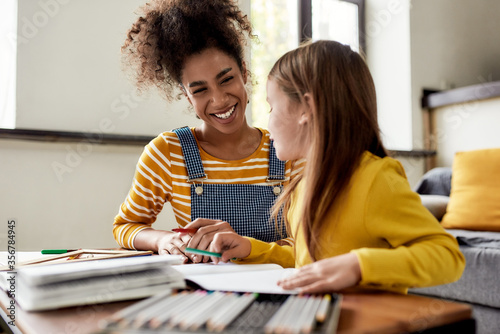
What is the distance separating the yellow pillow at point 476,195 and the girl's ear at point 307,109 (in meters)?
1.84

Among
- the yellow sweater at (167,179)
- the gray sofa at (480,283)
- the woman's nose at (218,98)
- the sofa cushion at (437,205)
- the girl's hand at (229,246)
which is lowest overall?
the gray sofa at (480,283)

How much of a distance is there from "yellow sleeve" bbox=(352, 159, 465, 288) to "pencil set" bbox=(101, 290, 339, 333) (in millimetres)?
117

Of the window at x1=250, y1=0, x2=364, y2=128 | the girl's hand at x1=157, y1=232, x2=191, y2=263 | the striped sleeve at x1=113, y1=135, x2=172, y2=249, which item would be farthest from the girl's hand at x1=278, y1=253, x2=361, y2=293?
the window at x1=250, y1=0, x2=364, y2=128

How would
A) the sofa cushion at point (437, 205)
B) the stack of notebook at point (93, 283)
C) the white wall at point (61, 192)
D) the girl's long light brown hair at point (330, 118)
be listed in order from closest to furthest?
the stack of notebook at point (93, 283) < the girl's long light brown hair at point (330, 118) < the white wall at point (61, 192) < the sofa cushion at point (437, 205)

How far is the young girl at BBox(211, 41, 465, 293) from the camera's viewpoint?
1.90ft

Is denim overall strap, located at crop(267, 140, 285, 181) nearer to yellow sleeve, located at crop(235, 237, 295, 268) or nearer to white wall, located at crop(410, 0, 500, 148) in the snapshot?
yellow sleeve, located at crop(235, 237, 295, 268)

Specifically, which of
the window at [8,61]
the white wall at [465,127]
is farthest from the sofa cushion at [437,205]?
the window at [8,61]

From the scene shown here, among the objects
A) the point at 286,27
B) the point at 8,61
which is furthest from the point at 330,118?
the point at 286,27

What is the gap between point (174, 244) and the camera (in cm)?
97

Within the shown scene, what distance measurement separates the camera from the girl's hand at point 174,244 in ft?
3.10

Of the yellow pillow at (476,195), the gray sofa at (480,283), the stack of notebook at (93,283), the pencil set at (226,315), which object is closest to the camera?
the pencil set at (226,315)

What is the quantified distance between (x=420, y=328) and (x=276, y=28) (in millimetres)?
2827

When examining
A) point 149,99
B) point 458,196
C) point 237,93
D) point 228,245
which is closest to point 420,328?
point 228,245

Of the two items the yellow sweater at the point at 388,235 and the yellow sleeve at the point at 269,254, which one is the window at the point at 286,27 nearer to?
the yellow sleeve at the point at 269,254
